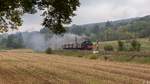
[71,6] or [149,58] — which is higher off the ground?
[71,6]

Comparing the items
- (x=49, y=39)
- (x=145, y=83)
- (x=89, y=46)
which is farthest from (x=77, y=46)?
(x=145, y=83)

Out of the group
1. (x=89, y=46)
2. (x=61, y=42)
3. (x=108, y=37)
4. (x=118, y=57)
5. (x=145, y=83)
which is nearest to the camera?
(x=145, y=83)

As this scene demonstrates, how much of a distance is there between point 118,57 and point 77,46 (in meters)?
37.6

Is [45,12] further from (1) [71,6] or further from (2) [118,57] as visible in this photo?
(2) [118,57]

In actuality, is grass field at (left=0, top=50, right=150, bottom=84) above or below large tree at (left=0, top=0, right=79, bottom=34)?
below

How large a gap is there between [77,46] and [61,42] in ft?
139

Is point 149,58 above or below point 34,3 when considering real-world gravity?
below

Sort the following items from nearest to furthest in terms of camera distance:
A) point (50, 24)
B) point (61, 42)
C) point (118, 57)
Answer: point (50, 24) → point (118, 57) → point (61, 42)

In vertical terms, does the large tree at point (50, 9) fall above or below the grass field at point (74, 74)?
above

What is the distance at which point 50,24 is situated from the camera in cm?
2727

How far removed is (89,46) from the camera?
87125mm

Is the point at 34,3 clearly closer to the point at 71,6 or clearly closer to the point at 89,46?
the point at 71,6

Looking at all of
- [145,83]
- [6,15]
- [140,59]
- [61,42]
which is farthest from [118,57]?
[61,42]

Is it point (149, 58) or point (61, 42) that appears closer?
point (149, 58)
